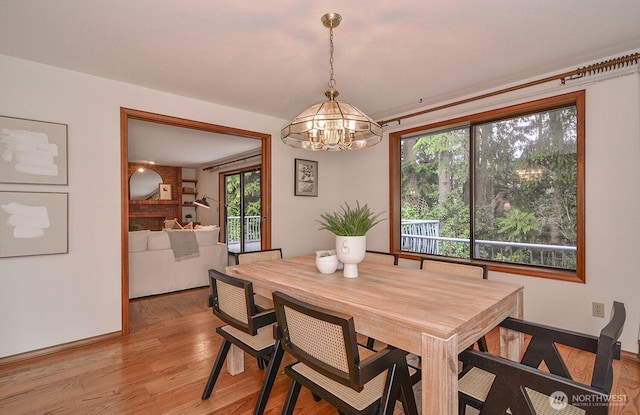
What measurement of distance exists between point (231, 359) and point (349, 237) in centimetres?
121

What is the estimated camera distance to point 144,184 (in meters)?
7.91

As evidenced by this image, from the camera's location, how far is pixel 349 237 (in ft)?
5.88

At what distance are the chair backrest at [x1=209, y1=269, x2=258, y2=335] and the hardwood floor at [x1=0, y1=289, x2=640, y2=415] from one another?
0.56 meters

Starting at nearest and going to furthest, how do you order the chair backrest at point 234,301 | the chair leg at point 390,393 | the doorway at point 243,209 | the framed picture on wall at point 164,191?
the chair leg at point 390,393 → the chair backrest at point 234,301 → the doorway at point 243,209 → the framed picture on wall at point 164,191

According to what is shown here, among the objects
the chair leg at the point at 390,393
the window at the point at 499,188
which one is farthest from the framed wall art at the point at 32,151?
the window at the point at 499,188

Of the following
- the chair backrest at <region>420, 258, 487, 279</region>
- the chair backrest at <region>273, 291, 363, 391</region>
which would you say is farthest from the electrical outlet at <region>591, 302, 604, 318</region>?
the chair backrest at <region>273, 291, 363, 391</region>

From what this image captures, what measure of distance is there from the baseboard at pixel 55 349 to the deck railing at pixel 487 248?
3.24 m

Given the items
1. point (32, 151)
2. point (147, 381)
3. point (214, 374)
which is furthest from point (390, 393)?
point (32, 151)

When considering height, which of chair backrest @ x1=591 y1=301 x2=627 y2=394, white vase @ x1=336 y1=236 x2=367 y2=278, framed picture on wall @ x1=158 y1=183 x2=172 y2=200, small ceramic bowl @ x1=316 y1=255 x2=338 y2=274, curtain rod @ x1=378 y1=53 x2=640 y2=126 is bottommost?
chair backrest @ x1=591 y1=301 x2=627 y2=394

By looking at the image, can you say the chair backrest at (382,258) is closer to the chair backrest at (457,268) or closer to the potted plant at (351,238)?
the chair backrest at (457,268)

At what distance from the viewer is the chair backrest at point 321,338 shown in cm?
106

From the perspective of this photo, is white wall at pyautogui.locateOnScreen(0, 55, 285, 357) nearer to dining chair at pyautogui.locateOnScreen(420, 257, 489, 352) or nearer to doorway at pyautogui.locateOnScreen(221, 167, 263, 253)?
dining chair at pyautogui.locateOnScreen(420, 257, 489, 352)

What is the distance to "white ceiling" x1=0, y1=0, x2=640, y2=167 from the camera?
1.76 m

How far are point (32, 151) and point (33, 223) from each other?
1.85 ft
